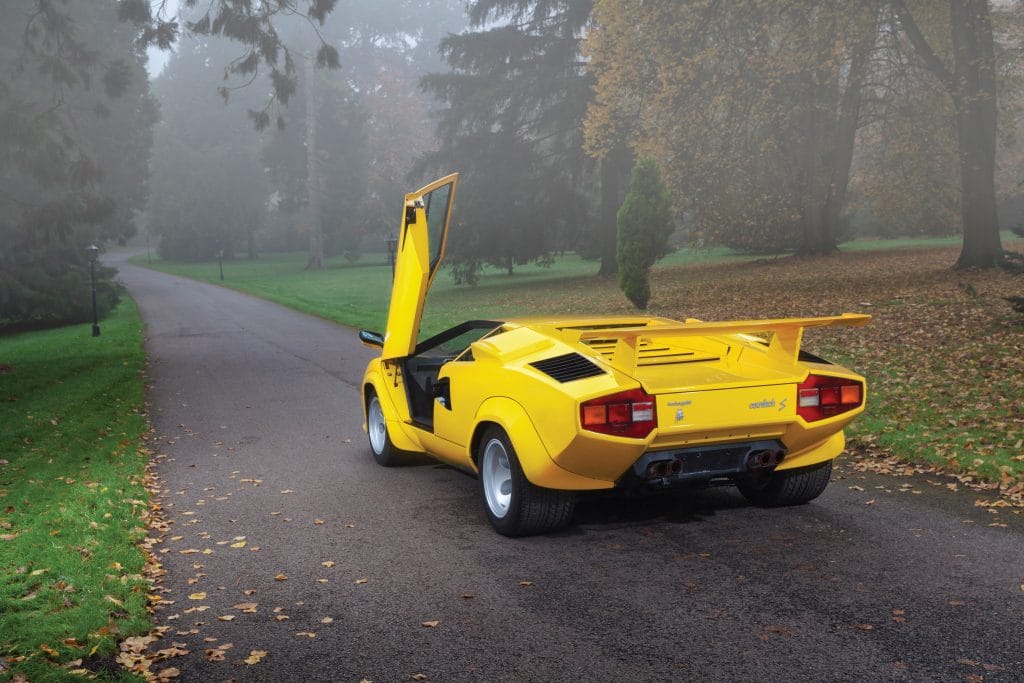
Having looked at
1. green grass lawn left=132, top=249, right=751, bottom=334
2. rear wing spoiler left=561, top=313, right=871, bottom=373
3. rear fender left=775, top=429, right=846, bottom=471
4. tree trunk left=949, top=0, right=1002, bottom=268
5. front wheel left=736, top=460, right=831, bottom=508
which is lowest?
green grass lawn left=132, top=249, right=751, bottom=334

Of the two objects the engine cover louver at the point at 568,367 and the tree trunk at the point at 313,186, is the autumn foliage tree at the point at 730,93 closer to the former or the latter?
the engine cover louver at the point at 568,367

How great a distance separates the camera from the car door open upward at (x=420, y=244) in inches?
285

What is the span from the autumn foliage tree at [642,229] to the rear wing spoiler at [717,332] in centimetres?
1605

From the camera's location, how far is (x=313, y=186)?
220ft

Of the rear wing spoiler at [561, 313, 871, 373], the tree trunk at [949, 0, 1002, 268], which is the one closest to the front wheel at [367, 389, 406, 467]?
the rear wing spoiler at [561, 313, 871, 373]

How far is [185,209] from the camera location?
7338 cm

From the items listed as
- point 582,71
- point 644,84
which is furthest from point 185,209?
point 644,84

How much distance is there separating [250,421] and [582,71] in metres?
28.4

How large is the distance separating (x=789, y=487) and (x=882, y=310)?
41.8 ft

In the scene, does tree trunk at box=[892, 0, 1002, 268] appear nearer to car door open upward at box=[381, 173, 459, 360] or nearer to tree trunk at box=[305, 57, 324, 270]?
car door open upward at box=[381, 173, 459, 360]

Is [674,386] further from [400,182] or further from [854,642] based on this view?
[400,182]

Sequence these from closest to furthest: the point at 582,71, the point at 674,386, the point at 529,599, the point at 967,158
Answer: the point at 529,599 → the point at 674,386 → the point at 967,158 → the point at 582,71

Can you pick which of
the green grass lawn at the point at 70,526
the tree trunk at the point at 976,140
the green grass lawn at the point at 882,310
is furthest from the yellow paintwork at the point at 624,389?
the tree trunk at the point at 976,140

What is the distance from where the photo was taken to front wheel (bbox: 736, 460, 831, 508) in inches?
255
